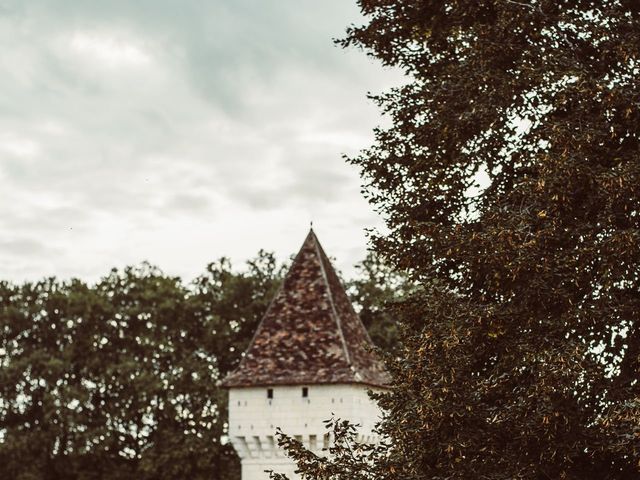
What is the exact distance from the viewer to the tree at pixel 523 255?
10570 mm

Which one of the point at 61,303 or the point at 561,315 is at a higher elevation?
the point at 61,303

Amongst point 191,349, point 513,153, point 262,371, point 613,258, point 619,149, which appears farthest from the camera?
point 191,349

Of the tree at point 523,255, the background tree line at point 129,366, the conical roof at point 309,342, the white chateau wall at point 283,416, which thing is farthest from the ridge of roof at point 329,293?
the tree at point 523,255

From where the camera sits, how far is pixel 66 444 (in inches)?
1471

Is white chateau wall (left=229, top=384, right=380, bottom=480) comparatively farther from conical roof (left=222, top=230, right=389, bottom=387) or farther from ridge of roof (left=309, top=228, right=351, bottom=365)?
ridge of roof (left=309, top=228, right=351, bottom=365)

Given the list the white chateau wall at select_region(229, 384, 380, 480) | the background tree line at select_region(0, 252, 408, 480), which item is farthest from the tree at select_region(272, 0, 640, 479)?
the background tree line at select_region(0, 252, 408, 480)

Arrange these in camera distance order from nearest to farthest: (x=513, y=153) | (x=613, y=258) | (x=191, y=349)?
(x=613, y=258), (x=513, y=153), (x=191, y=349)

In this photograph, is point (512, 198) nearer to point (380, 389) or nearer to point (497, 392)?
point (497, 392)

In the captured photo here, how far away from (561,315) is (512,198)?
1529mm

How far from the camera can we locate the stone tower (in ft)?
92.0

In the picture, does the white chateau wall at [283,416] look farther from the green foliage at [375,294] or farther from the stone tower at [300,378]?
the green foliage at [375,294]

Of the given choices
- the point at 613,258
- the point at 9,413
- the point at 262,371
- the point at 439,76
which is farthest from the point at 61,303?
the point at 613,258

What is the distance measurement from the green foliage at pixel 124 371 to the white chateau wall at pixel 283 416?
5.00 m

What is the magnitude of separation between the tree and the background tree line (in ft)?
74.4
